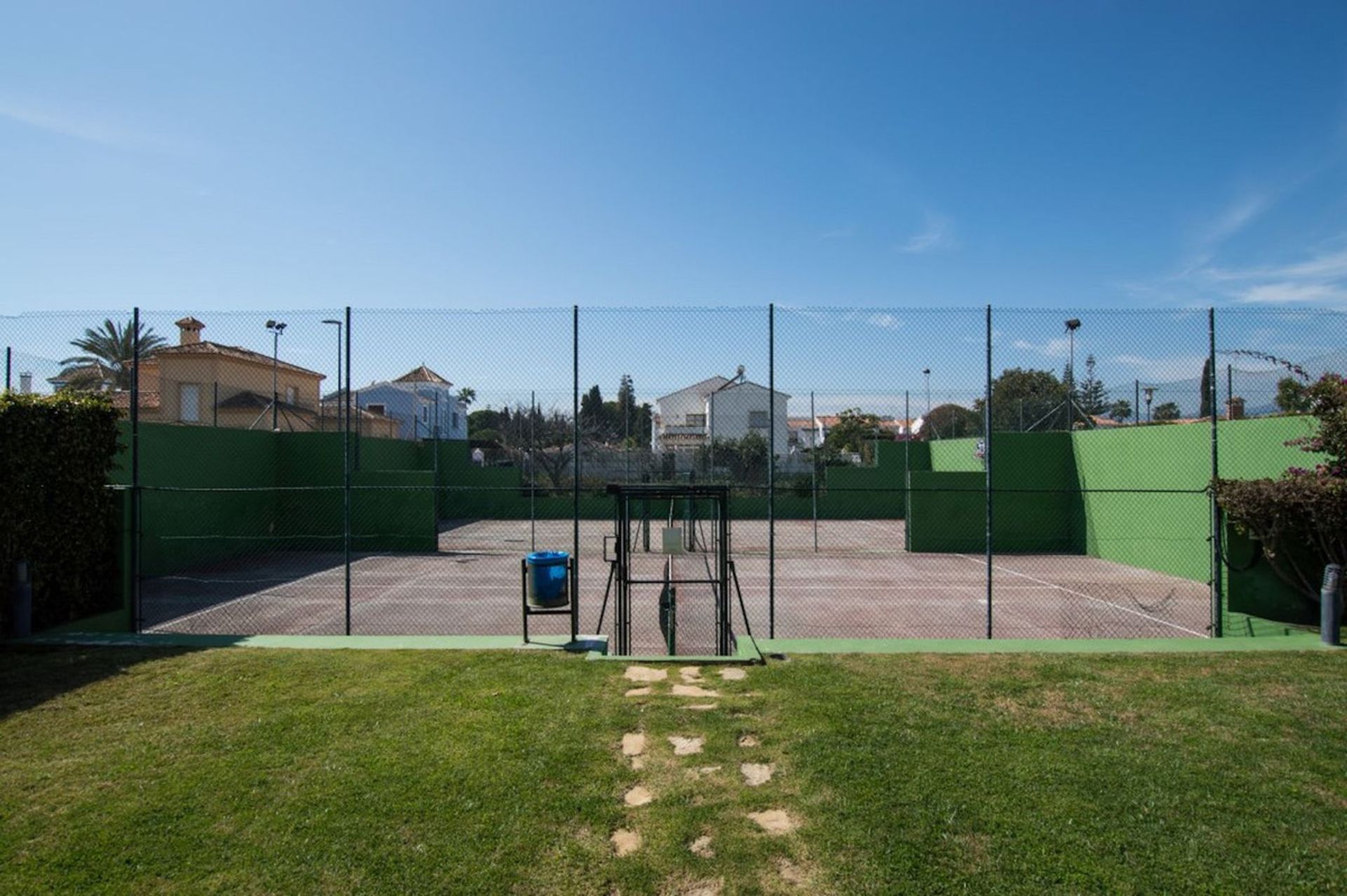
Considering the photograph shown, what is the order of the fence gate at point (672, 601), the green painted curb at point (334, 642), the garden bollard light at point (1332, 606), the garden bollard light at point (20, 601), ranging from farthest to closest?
the fence gate at point (672, 601)
the garden bollard light at point (1332, 606)
the garden bollard light at point (20, 601)
the green painted curb at point (334, 642)

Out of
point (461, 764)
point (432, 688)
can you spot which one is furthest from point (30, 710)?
point (461, 764)

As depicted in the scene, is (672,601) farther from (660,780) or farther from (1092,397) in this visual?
(1092,397)

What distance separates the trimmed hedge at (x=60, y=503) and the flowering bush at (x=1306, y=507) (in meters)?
12.7

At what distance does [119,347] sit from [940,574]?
23257mm

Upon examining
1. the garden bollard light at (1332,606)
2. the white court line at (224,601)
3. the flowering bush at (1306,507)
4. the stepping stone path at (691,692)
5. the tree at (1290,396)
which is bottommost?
the white court line at (224,601)

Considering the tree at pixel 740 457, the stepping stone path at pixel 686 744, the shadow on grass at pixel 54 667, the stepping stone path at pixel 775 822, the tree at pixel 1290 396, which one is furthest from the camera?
the tree at pixel 740 457

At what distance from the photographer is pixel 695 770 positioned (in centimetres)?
454

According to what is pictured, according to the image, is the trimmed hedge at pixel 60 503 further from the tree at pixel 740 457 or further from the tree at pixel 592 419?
the tree at pixel 740 457

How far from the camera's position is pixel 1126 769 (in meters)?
4.57

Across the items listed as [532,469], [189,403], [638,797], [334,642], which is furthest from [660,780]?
[189,403]

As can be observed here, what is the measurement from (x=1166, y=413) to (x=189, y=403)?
79.7 ft

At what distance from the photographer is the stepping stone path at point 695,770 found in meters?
3.45

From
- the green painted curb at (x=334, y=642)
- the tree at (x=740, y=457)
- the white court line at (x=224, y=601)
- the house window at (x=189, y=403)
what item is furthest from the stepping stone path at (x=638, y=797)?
the house window at (x=189, y=403)

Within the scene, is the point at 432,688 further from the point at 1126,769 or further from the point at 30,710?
the point at 1126,769
